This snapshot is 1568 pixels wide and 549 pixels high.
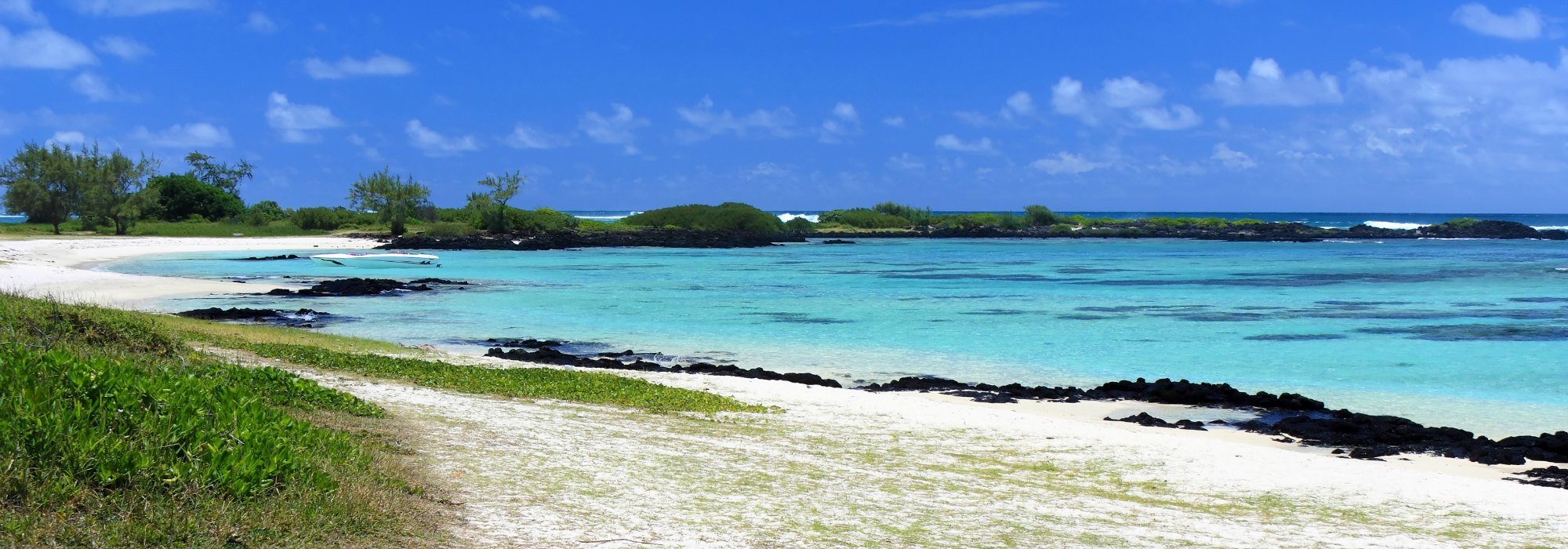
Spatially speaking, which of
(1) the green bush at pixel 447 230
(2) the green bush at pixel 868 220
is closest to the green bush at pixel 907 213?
(2) the green bush at pixel 868 220

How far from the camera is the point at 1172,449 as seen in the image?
34.2 ft

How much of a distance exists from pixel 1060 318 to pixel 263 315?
18.4 meters

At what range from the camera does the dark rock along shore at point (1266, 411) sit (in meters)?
11.4

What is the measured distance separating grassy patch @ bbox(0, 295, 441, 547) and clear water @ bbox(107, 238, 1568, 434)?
1186cm

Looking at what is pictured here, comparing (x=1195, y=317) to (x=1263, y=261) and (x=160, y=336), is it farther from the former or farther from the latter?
(x=1263, y=261)

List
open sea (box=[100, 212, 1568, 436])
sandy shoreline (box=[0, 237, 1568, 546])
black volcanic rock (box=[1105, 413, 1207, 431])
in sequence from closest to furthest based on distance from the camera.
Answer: sandy shoreline (box=[0, 237, 1568, 546])
black volcanic rock (box=[1105, 413, 1207, 431])
open sea (box=[100, 212, 1568, 436])

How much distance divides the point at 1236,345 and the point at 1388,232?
87922 millimetres

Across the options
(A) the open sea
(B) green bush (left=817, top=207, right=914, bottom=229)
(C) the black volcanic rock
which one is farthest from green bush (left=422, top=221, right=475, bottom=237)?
(C) the black volcanic rock

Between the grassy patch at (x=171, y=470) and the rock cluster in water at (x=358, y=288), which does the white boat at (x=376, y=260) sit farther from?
the grassy patch at (x=171, y=470)

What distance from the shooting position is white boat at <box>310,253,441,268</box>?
158 feet

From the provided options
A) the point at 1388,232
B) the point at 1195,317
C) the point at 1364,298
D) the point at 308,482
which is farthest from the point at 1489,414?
the point at 1388,232

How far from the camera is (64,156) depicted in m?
59.8

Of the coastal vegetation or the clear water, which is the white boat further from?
the coastal vegetation

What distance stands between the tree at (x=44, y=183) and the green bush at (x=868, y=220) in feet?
211
